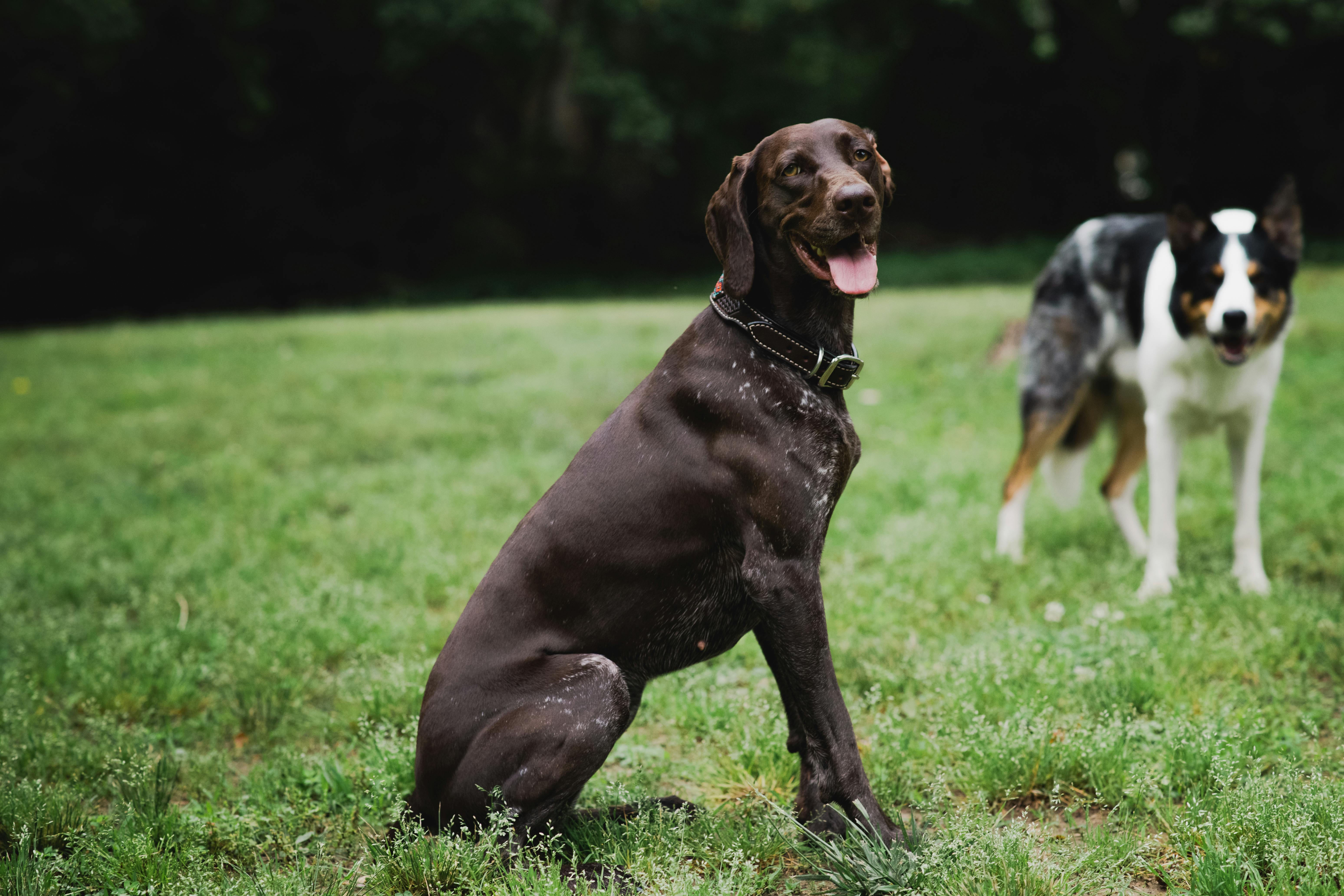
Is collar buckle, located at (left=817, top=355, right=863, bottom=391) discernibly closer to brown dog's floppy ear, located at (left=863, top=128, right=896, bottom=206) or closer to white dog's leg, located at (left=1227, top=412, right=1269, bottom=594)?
brown dog's floppy ear, located at (left=863, top=128, right=896, bottom=206)

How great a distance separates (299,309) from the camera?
886 inches

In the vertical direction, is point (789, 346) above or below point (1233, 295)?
below

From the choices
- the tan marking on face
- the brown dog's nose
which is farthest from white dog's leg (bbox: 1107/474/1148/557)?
the brown dog's nose

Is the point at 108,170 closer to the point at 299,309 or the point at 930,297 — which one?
the point at 299,309

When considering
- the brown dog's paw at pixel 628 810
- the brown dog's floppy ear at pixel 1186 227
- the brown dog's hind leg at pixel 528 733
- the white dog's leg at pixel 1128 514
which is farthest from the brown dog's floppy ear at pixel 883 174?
the white dog's leg at pixel 1128 514

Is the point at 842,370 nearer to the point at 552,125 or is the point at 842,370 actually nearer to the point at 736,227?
the point at 736,227

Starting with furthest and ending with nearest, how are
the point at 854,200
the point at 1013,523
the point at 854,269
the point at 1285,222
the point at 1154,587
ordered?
1. the point at 1013,523
2. the point at 1154,587
3. the point at 1285,222
4. the point at 854,269
5. the point at 854,200

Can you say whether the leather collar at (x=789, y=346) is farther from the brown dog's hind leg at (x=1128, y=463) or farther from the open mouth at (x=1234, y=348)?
the brown dog's hind leg at (x=1128, y=463)

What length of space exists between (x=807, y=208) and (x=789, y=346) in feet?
1.21

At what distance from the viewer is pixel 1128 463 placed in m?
5.32

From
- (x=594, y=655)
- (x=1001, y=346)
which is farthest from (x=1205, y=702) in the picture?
(x=1001, y=346)

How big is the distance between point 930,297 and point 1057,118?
1360 centimetres

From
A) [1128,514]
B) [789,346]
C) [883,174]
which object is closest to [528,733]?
[789,346]

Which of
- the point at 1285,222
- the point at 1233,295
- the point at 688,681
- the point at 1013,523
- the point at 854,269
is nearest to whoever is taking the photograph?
the point at 854,269
